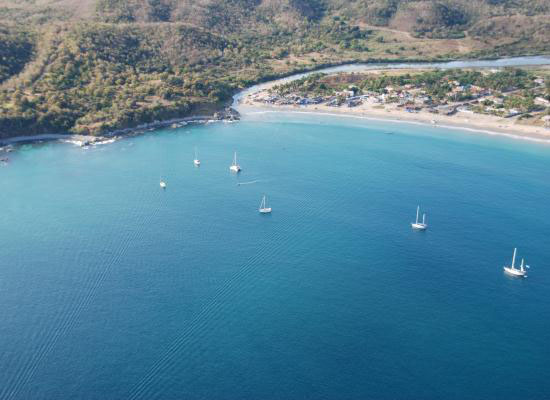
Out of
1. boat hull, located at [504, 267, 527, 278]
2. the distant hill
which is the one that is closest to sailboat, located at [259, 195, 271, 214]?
boat hull, located at [504, 267, 527, 278]

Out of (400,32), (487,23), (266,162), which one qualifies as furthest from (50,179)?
(487,23)

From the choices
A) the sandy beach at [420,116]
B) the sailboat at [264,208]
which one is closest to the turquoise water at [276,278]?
the sailboat at [264,208]

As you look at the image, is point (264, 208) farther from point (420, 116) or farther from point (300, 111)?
point (420, 116)

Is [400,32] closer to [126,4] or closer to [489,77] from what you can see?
[489,77]

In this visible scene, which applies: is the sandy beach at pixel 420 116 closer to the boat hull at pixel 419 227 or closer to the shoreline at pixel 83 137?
the shoreline at pixel 83 137

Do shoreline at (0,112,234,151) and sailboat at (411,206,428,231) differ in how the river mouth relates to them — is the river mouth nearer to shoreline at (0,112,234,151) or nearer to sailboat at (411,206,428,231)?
shoreline at (0,112,234,151)

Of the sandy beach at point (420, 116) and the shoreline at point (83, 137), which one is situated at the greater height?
the sandy beach at point (420, 116)
